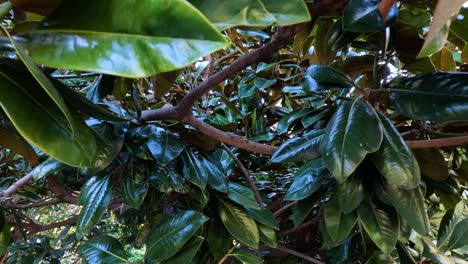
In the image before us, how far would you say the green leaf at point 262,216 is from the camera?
626 millimetres

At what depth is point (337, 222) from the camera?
540 millimetres

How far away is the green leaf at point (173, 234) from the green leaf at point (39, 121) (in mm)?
254

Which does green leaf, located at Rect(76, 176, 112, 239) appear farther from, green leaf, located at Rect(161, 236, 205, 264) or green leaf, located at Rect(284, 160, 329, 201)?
green leaf, located at Rect(284, 160, 329, 201)

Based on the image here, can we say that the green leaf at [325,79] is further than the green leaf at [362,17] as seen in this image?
Yes

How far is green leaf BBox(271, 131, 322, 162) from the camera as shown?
0.57 meters

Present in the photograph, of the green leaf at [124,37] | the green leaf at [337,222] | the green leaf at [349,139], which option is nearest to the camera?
the green leaf at [124,37]

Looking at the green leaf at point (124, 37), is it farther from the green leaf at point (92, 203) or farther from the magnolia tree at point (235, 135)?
the green leaf at point (92, 203)

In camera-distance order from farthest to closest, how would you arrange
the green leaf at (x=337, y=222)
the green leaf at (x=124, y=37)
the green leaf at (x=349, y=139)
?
the green leaf at (x=337, y=222) → the green leaf at (x=349, y=139) → the green leaf at (x=124, y=37)

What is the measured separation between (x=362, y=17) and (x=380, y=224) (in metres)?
0.30

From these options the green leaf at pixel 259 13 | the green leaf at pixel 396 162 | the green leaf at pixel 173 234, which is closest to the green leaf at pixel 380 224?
the green leaf at pixel 396 162

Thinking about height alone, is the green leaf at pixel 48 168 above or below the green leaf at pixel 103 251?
above

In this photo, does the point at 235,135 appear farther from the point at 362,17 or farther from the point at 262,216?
the point at 362,17

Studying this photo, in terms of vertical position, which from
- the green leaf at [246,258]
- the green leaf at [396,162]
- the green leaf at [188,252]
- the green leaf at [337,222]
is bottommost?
the green leaf at [246,258]

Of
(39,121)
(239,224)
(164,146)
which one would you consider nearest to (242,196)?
(239,224)
